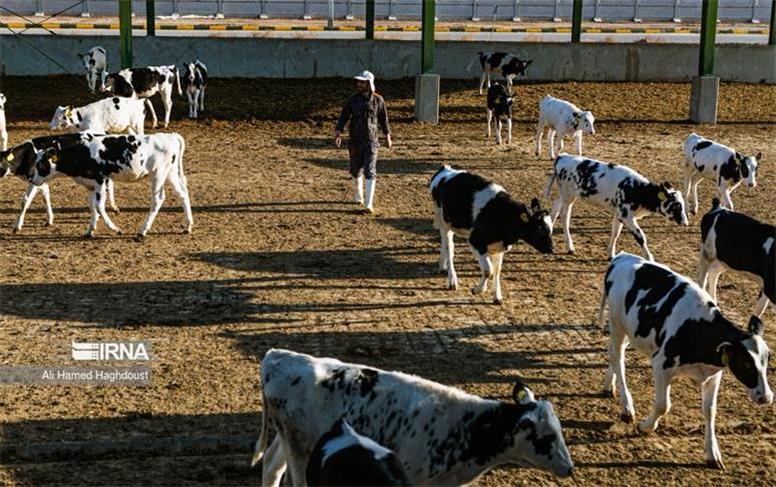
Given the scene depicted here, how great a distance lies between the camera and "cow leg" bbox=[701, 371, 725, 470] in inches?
360

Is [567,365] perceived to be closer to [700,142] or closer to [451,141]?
[700,142]

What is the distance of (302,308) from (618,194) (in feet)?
15.1

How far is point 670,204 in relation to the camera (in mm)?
14641

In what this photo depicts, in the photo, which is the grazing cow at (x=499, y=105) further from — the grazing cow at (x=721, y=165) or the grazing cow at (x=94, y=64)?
the grazing cow at (x=94, y=64)

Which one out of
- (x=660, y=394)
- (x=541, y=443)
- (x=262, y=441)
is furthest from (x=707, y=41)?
(x=262, y=441)

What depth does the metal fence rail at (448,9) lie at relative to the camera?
48.4 m

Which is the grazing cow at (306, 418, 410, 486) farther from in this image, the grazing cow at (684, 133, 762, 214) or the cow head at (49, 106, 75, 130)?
the cow head at (49, 106, 75, 130)

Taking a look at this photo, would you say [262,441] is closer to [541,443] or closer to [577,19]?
[541,443]

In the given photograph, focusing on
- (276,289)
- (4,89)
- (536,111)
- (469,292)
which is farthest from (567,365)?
(4,89)

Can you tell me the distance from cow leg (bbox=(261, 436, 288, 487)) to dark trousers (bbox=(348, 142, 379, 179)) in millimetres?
9432

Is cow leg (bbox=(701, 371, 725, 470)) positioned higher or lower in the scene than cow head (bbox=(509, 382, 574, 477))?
lower

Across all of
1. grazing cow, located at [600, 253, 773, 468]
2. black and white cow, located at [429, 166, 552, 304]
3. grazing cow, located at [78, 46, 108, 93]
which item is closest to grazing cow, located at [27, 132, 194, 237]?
black and white cow, located at [429, 166, 552, 304]

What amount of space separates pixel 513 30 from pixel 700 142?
90.7ft

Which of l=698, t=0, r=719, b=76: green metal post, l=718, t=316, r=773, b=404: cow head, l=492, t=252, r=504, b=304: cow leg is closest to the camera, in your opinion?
l=718, t=316, r=773, b=404: cow head
